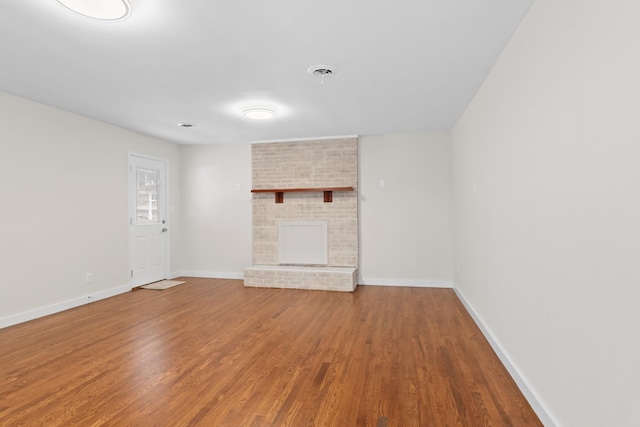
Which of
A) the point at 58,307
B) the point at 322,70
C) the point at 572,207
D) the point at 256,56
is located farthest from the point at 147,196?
the point at 572,207

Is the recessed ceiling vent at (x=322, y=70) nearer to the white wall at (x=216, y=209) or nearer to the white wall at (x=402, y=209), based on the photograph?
the white wall at (x=402, y=209)

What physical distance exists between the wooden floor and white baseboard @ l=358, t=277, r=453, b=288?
1172 millimetres

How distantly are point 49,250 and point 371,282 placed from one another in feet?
14.7

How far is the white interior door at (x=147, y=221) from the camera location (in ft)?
18.0

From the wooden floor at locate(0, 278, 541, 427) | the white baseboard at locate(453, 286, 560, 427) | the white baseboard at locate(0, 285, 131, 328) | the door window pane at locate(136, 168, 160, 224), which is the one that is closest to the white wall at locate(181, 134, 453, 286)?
the wooden floor at locate(0, 278, 541, 427)

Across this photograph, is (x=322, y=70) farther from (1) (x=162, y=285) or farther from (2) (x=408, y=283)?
(1) (x=162, y=285)

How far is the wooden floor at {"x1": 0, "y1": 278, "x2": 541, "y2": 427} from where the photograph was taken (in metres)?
2.05

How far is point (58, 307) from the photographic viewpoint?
4234mm

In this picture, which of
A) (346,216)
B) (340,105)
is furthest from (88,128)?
(346,216)

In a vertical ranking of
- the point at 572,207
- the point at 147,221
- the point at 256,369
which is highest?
the point at 572,207

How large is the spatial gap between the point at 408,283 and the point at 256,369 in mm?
3580

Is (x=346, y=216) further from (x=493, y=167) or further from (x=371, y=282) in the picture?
(x=493, y=167)

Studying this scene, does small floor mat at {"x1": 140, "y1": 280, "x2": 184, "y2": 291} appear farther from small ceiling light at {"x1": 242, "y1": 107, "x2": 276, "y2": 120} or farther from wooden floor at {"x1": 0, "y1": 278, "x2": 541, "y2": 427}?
small ceiling light at {"x1": 242, "y1": 107, "x2": 276, "y2": 120}

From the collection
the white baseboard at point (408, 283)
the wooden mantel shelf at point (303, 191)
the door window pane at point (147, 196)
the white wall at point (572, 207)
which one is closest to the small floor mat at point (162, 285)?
the door window pane at point (147, 196)
